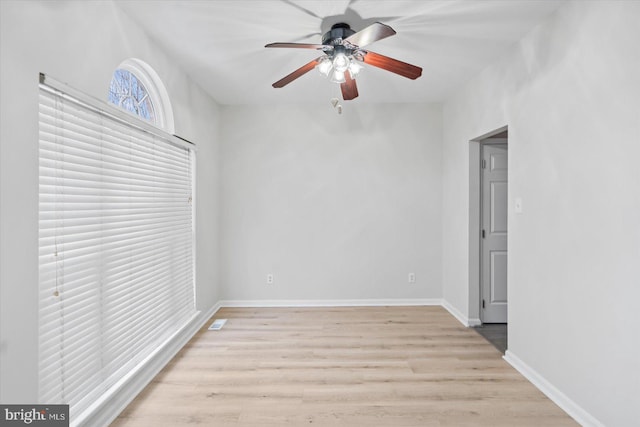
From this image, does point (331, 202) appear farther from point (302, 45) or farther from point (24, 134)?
point (24, 134)

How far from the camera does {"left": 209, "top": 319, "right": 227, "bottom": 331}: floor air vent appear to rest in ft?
11.5

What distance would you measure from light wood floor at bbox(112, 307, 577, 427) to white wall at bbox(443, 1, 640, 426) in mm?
399

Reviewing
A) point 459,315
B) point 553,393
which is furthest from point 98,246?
point 459,315

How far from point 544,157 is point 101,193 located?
2871 millimetres

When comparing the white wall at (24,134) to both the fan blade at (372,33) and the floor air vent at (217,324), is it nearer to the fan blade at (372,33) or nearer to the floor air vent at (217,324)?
the fan blade at (372,33)

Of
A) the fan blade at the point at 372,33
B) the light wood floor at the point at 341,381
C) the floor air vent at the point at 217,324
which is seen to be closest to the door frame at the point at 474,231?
the light wood floor at the point at 341,381

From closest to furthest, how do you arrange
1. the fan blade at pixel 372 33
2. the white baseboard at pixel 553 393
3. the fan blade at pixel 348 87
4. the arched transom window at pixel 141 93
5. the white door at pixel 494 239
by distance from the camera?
1. the fan blade at pixel 372 33
2. the white baseboard at pixel 553 393
3. the arched transom window at pixel 141 93
4. the fan blade at pixel 348 87
5. the white door at pixel 494 239

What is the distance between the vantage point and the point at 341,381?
8.10 ft

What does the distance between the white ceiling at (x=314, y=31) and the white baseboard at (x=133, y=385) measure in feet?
7.76

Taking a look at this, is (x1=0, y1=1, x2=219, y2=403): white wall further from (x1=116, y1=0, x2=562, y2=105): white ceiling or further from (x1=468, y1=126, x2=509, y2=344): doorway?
(x1=468, y1=126, x2=509, y2=344): doorway

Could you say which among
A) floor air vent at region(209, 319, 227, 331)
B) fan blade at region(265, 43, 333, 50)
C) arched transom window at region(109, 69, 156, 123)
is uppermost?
fan blade at region(265, 43, 333, 50)

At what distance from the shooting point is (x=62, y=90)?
1636 mm

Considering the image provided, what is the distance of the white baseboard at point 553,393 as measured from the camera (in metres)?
1.95

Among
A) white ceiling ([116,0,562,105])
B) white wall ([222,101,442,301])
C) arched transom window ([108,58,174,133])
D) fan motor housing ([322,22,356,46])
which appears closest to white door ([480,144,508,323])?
white wall ([222,101,442,301])
